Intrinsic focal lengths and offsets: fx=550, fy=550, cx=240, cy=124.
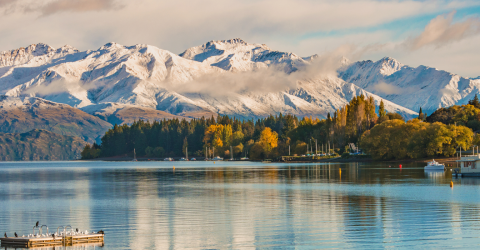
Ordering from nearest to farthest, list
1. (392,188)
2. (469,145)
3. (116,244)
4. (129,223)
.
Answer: (116,244) → (129,223) → (392,188) → (469,145)

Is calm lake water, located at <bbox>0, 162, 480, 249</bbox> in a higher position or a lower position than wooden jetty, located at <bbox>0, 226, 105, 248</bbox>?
lower

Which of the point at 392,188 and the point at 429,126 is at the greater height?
the point at 429,126

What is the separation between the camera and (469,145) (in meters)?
138

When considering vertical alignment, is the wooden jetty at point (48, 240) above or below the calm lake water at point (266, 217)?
above

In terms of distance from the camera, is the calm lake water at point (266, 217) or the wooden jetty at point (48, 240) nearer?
the wooden jetty at point (48, 240)

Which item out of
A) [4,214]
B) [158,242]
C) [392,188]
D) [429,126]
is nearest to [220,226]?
[158,242]

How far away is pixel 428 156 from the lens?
148375mm

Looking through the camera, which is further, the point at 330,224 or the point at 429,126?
the point at 429,126

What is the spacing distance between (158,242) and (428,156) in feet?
421

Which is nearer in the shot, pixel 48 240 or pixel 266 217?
pixel 48 240

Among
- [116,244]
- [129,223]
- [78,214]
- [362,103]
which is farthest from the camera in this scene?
[362,103]

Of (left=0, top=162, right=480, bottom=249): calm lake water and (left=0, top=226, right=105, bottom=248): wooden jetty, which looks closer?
(left=0, top=226, right=105, bottom=248): wooden jetty

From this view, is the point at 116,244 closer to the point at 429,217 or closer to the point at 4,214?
the point at 4,214

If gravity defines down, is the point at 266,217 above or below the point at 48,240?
below
